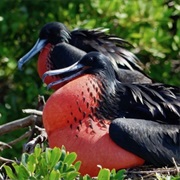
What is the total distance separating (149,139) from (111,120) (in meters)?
0.22

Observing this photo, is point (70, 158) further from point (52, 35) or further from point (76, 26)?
point (76, 26)

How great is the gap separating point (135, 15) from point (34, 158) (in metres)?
2.88

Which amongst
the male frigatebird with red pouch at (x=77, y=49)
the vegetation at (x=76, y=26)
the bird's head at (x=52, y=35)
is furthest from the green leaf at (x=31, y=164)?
the vegetation at (x=76, y=26)

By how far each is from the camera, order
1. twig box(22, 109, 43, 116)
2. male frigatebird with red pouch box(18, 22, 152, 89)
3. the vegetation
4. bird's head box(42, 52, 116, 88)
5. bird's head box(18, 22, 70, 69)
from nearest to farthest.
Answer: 1. bird's head box(42, 52, 116, 88)
2. twig box(22, 109, 43, 116)
3. male frigatebird with red pouch box(18, 22, 152, 89)
4. bird's head box(18, 22, 70, 69)
5. the vegetation

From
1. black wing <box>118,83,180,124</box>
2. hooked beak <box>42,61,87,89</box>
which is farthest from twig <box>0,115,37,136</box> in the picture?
black wing <box>118,83,180,124</box>

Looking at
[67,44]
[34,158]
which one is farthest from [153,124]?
[67,44]

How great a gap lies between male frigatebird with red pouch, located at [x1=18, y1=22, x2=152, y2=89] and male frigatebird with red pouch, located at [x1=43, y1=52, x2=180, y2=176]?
62 cm

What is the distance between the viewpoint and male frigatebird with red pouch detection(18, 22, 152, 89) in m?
5.82

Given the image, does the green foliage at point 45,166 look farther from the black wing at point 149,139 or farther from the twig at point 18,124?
the twig at point 18,124

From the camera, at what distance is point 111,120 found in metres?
4.94

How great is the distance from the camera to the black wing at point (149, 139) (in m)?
4.76

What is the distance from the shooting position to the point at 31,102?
22.4ft

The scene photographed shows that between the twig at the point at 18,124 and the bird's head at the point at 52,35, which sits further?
the bird's head at the point at 52,35

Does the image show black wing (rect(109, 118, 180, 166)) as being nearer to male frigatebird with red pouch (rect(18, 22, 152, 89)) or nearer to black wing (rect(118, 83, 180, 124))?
black wing (rect(118, 83, 180, 124))
